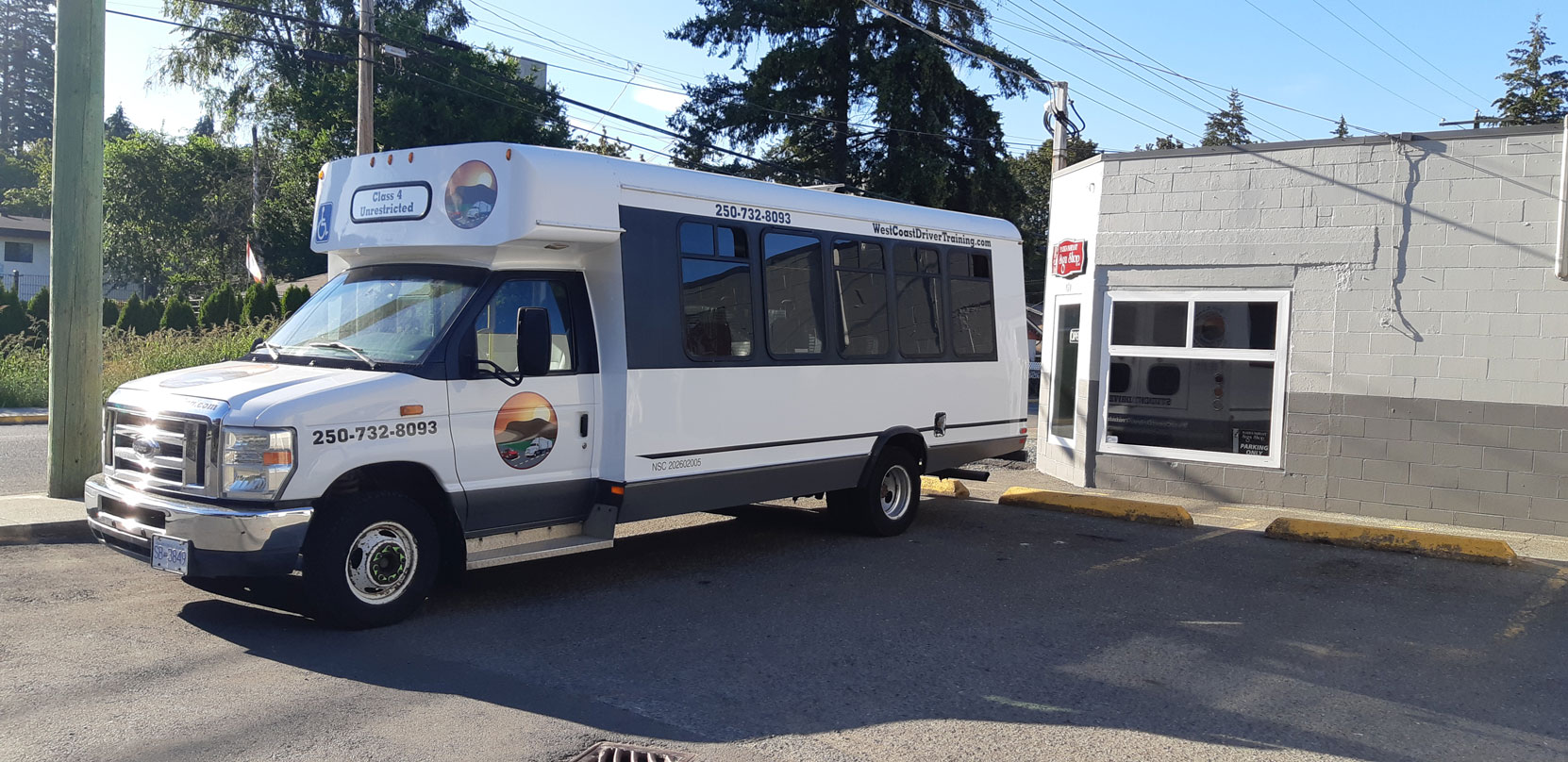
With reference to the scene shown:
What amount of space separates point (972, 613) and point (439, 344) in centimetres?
372

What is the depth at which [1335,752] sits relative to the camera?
5148 millimetres

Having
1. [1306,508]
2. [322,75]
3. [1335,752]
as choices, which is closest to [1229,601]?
[1335,752]

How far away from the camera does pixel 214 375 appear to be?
6.96 meters

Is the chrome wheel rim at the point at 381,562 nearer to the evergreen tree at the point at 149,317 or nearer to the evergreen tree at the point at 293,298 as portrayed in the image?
the evergreen tree at the point at 293,298

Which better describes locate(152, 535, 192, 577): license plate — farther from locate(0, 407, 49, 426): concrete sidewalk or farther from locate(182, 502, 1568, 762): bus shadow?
locate(0, 407, 49, 426): concrete sidewalk

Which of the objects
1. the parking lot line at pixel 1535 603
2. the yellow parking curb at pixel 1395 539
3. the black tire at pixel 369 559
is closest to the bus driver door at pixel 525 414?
the black tire at pixel 369 559

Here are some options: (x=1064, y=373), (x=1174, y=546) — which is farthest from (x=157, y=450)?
(x=1064, y=373)

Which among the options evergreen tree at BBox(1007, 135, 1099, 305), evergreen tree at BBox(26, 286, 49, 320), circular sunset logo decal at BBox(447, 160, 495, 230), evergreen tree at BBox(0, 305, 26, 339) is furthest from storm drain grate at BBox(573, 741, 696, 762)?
evergreen tree at BBox(1007, 135, 1099, 305)

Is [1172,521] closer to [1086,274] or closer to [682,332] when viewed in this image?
[1086,274]

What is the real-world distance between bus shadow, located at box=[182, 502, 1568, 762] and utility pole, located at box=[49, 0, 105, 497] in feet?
12.3

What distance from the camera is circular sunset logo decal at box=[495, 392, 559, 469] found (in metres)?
7.25

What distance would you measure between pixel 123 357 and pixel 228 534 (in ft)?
49.2

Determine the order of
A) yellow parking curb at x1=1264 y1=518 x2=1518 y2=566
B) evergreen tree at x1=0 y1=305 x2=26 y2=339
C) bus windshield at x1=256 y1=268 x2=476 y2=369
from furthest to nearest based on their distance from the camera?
evergreen tree at x1=0 y1=305 x2=26 y2=339
yellow parking curb at x1=1264 y1=518 x2=1518 y2=566
bus windshield at x1=256 y1=268 x2=476 y2=369

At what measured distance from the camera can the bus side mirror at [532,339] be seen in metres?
7.05
